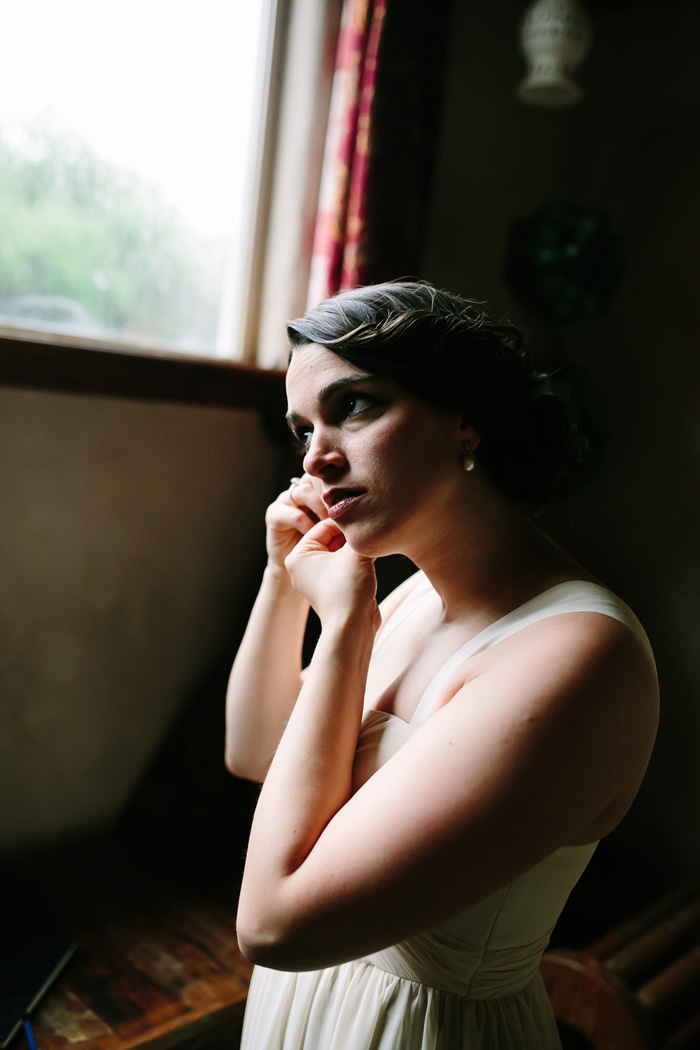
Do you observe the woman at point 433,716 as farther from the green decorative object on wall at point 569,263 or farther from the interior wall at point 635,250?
the interior wall at point 635,250

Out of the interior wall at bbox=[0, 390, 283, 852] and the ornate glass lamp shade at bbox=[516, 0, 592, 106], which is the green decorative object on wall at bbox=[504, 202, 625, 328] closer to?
the ornate glass lamp shade at bbox=[516, 0, 592, 106]

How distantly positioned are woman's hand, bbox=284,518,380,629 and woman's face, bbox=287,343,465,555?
0.05m

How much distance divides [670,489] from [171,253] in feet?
5.34

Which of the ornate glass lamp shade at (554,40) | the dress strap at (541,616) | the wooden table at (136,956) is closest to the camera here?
the dress strap at (541,616)

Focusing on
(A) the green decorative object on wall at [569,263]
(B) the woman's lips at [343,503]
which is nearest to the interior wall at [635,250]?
(A) the green decorative object on wall at [569,263]

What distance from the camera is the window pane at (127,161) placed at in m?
1.62

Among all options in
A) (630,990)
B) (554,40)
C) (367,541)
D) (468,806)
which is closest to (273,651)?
(367,541)

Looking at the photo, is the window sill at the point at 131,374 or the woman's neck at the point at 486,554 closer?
the woman's neck at the point at 486,554

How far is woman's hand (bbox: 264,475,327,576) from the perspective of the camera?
4.05 ft

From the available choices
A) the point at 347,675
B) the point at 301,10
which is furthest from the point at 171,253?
the point at 347,675

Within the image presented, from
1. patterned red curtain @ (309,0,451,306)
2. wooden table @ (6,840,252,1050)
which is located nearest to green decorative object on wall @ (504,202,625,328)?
→ patterned red curtain @ (309,0,451,306)

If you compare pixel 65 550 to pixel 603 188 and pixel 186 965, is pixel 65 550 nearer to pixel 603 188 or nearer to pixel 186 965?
pixel 186 965

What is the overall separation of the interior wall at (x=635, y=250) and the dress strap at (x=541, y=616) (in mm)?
1683

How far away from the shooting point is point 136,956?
1.52 m
